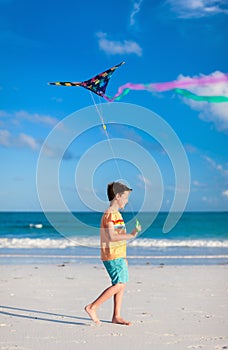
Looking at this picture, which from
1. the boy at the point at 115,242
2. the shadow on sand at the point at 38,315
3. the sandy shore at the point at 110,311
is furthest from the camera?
the shadow on sand at the point at 38,315

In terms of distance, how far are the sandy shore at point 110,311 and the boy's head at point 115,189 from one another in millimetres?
1394

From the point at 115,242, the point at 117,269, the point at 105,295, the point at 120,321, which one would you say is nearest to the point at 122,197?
the point at 115,242

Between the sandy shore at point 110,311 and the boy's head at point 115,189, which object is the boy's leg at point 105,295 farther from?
the boy's head at point 115,189

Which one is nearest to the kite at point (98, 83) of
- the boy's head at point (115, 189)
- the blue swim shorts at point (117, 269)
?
the boy's head at point (115, 189)

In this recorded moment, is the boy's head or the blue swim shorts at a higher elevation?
the boy's head

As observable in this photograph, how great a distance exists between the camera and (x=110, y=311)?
6.75 m

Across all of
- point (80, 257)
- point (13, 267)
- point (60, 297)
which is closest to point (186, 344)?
point (60, 297)

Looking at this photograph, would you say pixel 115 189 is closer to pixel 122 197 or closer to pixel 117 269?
pixel 122 197

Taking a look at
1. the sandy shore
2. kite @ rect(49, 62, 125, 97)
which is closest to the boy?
the sandy shore

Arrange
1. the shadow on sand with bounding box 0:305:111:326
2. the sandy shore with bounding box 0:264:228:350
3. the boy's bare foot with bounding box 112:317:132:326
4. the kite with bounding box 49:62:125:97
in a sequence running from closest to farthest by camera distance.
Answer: the sandy shore with bounding box 0:264:228:350
the boy's bare foot with bounding box 112:317:132:326
the shadow on sand with bounding box 0:305:111:326
the kite with bounding box 49:62:125:97

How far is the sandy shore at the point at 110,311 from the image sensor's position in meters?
5.14

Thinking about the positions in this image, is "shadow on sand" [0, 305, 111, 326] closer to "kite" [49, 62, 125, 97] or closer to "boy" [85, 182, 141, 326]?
"boy" [85, 182, 141, 326]

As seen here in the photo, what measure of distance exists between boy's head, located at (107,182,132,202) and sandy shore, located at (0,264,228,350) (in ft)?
4.57

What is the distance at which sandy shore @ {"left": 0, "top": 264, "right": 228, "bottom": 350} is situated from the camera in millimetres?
5137
